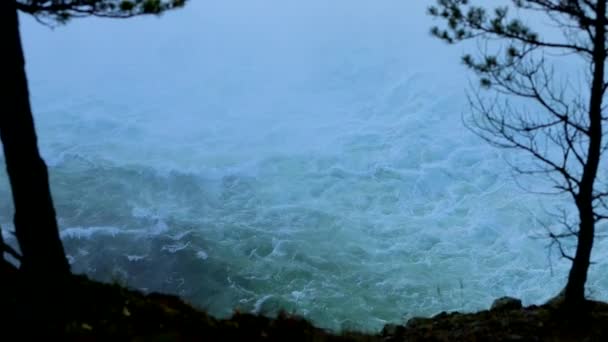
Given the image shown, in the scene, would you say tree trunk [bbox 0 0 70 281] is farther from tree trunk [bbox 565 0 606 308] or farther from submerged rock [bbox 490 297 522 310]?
submerged rock [bbox 490 297 522 310]

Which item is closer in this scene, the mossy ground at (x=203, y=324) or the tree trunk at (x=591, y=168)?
the mossy ground at (x=203, y=324)

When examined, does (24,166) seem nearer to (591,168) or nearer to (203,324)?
(203,324)

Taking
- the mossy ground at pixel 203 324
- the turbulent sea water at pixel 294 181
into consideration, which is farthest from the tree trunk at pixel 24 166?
the turbulent sea water at pixel 294 181

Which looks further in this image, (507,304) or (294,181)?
(294,181)

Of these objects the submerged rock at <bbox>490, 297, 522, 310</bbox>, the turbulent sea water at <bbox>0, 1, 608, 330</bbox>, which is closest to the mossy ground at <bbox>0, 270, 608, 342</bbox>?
the submerged rock at <bbox>490, 297, 522, 310</bbox>

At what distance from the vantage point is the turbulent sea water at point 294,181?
11.9 m

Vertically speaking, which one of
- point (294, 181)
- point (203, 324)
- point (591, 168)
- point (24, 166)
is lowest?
point (203, 324)

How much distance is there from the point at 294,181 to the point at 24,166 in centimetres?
1208

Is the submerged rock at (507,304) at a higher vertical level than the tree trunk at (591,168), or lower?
lower

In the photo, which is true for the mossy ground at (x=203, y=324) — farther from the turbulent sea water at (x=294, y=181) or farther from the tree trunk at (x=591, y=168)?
the turbulent sea water at (x=294, y=181)

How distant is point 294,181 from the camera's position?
16.9m

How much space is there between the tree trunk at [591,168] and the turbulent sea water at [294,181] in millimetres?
4747

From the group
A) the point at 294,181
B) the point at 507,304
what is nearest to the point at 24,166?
the point at 507,304

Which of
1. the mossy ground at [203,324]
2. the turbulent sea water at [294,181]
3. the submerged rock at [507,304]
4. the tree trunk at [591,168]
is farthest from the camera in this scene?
the turbulent sea water at [294,181]
